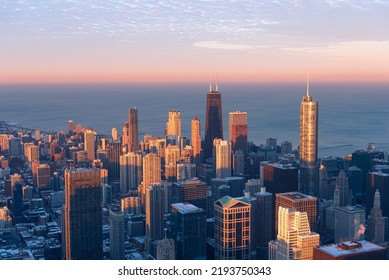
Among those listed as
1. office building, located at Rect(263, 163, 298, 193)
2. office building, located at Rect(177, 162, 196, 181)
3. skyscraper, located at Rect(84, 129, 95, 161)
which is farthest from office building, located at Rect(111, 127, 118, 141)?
A: office building, located at Rect(263, 163, 298, 193)

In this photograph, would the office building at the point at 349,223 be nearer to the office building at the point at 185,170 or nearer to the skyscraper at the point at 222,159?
the skyscraper at the point at 222,159

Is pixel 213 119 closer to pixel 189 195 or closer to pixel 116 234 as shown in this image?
pixel 189 195

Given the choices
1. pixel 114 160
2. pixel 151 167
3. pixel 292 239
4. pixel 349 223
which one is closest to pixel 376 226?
pixel 349 223

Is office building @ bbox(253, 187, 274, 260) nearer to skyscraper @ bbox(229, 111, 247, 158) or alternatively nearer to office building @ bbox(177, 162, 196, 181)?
office building @ bbox(177, 162, 196, 181)

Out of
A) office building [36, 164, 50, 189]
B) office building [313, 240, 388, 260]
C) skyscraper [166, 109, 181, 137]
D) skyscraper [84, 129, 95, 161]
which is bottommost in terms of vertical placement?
office building [36, 164, 50, 189]
